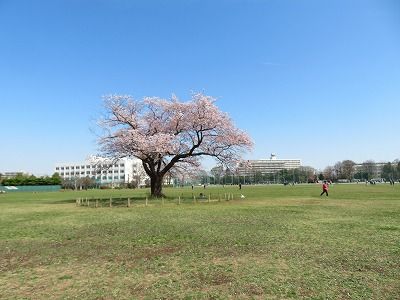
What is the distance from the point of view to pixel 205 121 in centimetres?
3162

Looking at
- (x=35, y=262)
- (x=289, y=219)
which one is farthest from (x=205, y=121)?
(x=35, y=262)

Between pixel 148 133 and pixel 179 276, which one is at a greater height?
pixel 148 133

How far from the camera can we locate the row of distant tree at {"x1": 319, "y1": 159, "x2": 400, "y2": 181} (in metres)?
126

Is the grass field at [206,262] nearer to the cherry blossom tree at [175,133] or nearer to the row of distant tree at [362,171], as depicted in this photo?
the cherry blossom tree at [175,133]

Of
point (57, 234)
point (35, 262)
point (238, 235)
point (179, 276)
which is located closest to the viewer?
point (179, 276)

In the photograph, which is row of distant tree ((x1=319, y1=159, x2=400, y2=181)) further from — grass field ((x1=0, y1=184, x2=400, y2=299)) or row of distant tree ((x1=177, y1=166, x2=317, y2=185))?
grass field ((x1=0, y1=184, x2=400, y2=299))

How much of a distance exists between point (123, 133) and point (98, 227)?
60.4 feet

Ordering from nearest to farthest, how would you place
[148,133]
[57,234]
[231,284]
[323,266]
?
[231,284] → [323,266] → [57,234] → [148,133]

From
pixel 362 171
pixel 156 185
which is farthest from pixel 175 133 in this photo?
pixel 362 171

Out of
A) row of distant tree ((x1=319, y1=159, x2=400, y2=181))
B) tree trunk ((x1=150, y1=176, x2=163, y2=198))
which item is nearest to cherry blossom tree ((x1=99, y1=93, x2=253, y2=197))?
tree trunk ((x1=150, y1=176, x2=163, y2=198))

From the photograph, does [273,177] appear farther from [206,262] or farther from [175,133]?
[206,262]

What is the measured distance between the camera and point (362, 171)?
5650 inches

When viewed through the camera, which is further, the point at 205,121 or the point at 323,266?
the point at 205,121

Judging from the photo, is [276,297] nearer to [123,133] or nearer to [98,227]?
[98,227]
